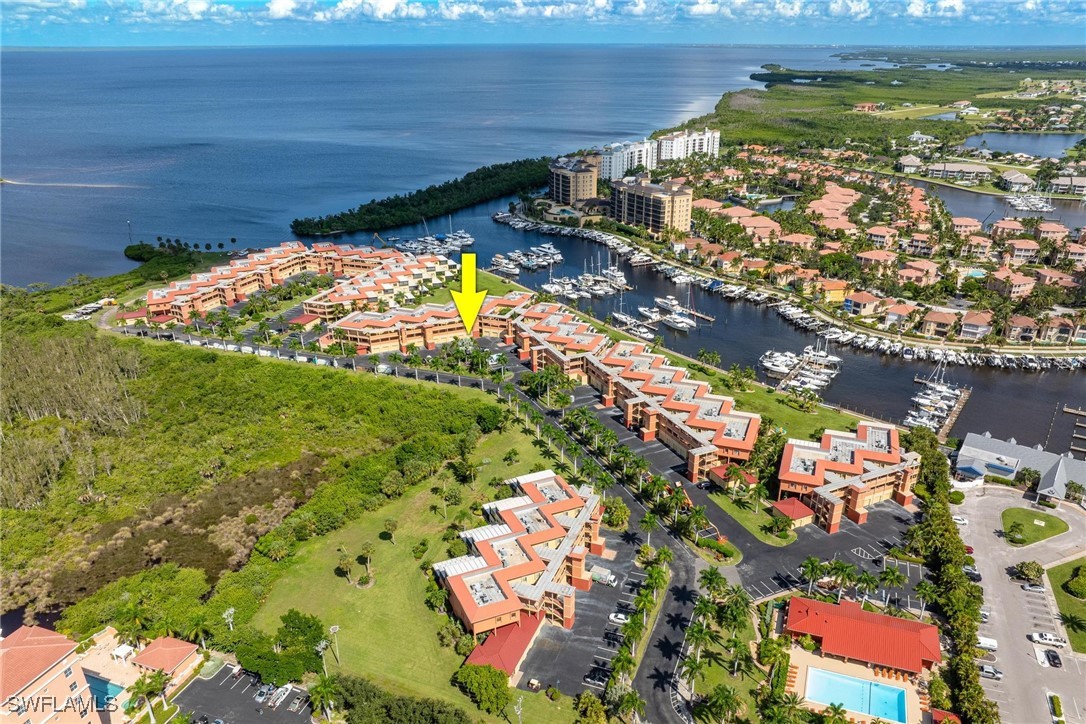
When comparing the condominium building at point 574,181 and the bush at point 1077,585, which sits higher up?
the condominium building at point 574,181

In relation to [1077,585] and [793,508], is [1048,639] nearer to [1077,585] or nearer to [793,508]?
[1077,585]

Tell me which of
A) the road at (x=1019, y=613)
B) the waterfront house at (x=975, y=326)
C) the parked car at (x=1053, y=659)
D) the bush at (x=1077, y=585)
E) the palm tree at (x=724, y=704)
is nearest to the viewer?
the palm tree at (x=724, y=704)

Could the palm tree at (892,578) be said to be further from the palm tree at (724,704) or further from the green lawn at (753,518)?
the palm tree at (724,704)

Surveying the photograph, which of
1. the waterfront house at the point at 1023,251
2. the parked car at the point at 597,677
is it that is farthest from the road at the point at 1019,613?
the waterfront house at the point at 1023,251

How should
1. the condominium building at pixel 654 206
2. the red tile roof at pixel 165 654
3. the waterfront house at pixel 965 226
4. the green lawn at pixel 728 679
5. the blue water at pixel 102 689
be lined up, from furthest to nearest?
1. the condominium building at pixel 654 206
2. the waterfront house at pixel 965 226
3. the red tile roof at pixel 165 654
4. the blue water at pixel 102 689
5. the green lawn at pixel 728 679

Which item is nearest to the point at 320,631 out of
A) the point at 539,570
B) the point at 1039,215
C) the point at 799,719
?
the point at 539,570

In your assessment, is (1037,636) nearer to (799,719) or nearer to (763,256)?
(799,719)
